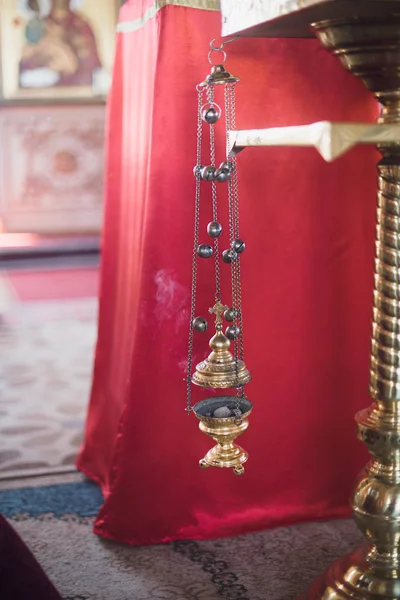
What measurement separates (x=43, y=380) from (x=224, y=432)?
247cm

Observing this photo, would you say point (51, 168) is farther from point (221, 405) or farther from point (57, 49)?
point (221, 405)

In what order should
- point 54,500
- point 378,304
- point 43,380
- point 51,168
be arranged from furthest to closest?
point 51,168 → point 43,380 → point 54,500 → point 378,304

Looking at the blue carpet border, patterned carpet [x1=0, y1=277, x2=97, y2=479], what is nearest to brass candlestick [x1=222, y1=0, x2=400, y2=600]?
the blue carpet border

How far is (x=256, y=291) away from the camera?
7.61ft

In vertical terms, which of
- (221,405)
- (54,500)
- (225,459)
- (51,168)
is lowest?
(54,500)

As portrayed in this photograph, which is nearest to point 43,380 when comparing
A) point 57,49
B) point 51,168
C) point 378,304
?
point 378,304

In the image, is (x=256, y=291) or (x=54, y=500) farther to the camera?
(x=54, y=500)

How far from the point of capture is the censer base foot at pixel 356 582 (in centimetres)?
182

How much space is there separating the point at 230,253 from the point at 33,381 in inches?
98.0

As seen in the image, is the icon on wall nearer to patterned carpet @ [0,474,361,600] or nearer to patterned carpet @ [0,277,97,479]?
patterned carpet @ [0,277,97,479]

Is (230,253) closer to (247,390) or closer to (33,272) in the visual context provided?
(247,390)

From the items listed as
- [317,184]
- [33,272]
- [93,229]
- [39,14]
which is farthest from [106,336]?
[39,14]

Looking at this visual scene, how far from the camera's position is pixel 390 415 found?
1.80 metres

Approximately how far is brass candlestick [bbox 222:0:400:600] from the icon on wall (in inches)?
220
